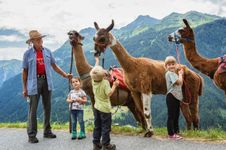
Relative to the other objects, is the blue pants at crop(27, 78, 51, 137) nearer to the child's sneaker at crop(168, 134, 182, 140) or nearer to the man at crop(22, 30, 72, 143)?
the man at crop(22, 30, 72, 143)

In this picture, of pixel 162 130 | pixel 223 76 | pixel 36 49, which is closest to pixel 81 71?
pixel 36 49

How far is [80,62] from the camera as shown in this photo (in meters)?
11.6

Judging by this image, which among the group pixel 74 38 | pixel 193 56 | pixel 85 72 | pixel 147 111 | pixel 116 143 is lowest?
pixel 116 143

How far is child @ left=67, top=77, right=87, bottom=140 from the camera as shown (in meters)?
10.3

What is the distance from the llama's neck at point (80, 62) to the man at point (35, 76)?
4.06 feet

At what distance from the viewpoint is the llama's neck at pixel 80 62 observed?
1156 cm

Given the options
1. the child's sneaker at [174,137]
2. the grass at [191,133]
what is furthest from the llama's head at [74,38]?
the child's sneaker at [174,137]

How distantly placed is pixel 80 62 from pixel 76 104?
1.66 meters

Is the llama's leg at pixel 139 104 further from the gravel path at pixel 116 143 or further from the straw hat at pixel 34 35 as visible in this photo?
the straw hat at pixel 34 35

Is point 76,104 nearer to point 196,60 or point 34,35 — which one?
point 34,35

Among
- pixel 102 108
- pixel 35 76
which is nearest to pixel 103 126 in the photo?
pixel 102 108

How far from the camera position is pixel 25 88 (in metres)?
10.3

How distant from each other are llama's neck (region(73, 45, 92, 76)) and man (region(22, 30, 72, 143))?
1236 millimetres

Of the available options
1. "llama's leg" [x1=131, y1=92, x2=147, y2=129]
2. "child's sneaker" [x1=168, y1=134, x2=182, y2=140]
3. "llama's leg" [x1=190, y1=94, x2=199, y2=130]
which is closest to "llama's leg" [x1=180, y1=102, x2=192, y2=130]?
"llama's leg" [x1=190, y1=94, x2=199, y2=130]
